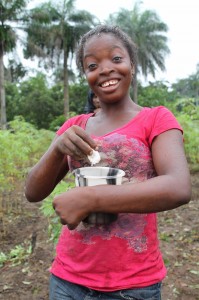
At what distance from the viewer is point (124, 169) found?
1175mm

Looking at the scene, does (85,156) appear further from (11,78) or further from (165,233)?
(11,78)

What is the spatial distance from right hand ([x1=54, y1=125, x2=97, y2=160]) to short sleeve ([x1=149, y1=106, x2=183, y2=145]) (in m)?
0.21

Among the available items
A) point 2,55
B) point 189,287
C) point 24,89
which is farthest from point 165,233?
point 24,89

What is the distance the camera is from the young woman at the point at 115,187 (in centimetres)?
100

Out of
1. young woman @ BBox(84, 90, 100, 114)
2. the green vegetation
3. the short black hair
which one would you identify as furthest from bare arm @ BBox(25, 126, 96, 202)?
the green vegetation

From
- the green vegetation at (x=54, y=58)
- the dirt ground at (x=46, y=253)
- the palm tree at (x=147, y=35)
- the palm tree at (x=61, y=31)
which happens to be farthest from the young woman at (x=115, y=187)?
the palm tree at (x=147, y=35)

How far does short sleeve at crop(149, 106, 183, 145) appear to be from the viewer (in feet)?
3.75

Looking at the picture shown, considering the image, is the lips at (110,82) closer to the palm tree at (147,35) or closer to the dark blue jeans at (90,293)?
the dark blue jeans at (90,293)

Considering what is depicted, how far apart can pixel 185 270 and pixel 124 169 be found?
8.58ft

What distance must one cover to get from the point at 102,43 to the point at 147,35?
1259 inches

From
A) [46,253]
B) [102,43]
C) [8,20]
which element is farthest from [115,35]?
[8,20]

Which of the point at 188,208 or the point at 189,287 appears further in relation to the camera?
the point at 188,208

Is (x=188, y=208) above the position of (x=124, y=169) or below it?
below

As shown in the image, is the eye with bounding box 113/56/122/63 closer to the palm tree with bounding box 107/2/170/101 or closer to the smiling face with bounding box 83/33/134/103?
the smiling face with bounding box 83/33/134/103
